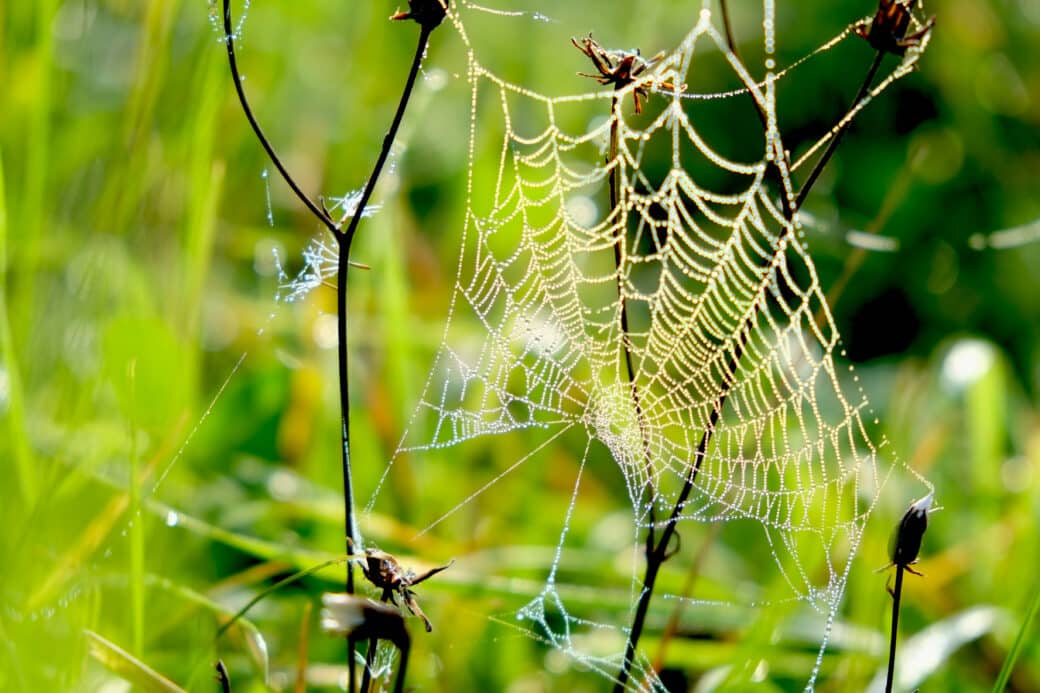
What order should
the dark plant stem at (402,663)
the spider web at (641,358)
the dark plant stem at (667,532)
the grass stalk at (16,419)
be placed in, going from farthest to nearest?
the spider web at (641,358)
the grass stalk at (16,419)
the dark plant stem at (667,532)
the dark plant stem at (402,663)

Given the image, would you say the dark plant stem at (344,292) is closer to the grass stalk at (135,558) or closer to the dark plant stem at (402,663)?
the dark plant stem at (402,663)

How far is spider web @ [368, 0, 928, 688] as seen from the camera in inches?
55.4

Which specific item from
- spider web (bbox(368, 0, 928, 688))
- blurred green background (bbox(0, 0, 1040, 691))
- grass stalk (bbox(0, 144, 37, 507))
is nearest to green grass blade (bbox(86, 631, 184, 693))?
blurred green background (bbox(0, 0, 1040, 691))

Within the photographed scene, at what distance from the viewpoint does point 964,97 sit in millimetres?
2834

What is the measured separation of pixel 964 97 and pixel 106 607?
8.28 ft

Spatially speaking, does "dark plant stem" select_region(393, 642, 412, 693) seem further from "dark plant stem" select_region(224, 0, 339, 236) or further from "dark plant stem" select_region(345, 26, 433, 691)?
"dark plant stem" select_region(224, 0, 339, 236)

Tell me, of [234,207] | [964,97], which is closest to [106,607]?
[234,207]

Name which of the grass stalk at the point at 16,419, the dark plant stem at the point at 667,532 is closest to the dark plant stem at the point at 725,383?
the dark plant stem at the point at 667,532

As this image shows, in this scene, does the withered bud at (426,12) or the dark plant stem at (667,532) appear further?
the dark plant stem at (667,532)

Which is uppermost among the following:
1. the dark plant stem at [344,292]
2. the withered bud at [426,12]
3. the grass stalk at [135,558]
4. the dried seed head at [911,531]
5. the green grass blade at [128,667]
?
the withered bud at [426,12]

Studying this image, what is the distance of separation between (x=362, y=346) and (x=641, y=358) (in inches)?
33.4

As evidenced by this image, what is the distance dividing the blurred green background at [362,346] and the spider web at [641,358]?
7cm

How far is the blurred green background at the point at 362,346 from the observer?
4.10 ft

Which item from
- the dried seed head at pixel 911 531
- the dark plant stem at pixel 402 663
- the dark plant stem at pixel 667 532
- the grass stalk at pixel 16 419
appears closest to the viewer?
the dark plant stem at pixel 402 663
